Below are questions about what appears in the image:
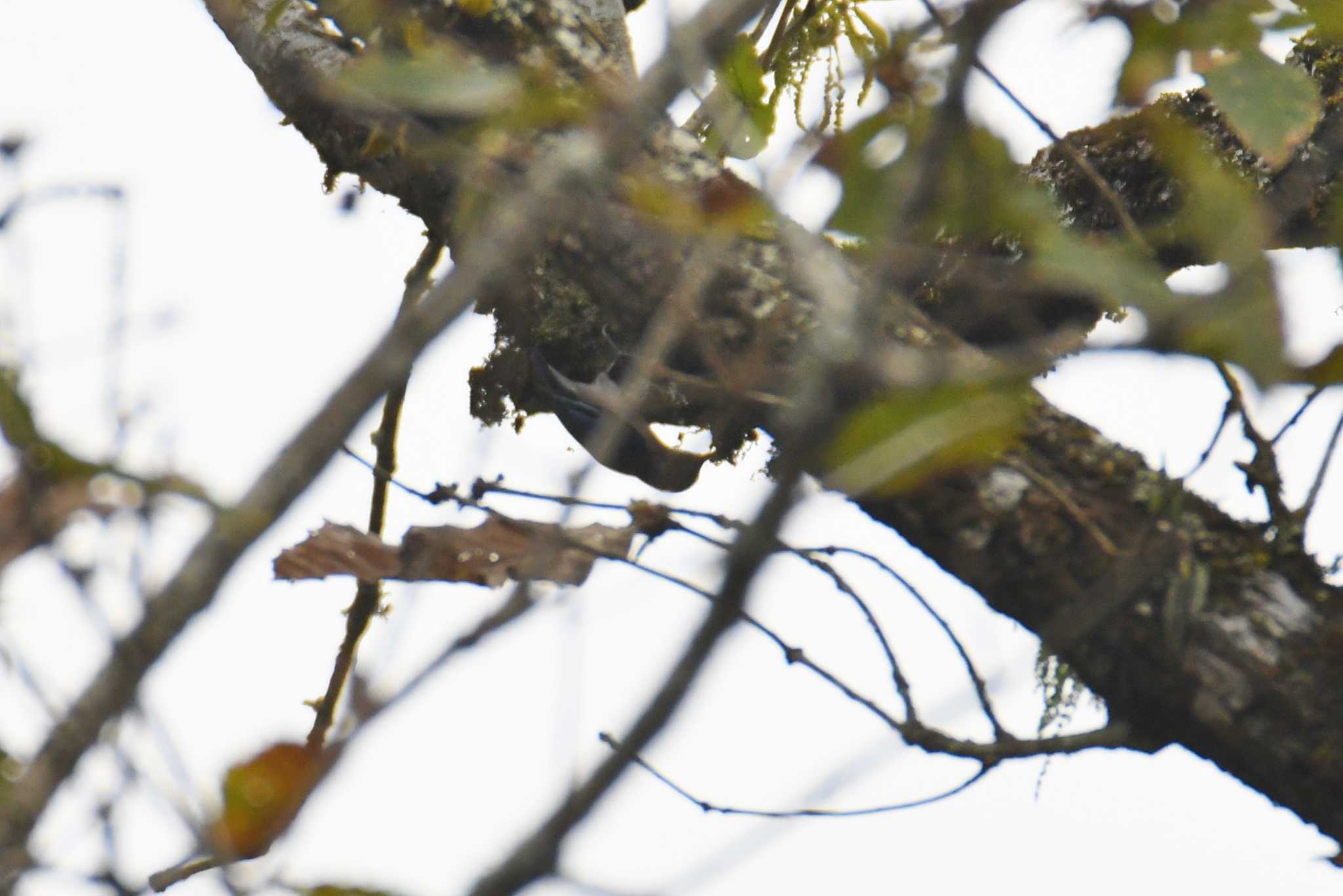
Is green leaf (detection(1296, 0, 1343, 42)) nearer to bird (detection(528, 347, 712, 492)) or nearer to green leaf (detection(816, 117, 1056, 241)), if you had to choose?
green leaf (detection(816, 117, 1056, 241))

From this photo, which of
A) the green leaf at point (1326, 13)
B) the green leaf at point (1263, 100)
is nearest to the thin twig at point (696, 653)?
the green leaf at point (1263, 100)

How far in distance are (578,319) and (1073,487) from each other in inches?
34.3

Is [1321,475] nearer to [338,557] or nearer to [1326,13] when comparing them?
[1326,13]

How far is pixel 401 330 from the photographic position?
66cm

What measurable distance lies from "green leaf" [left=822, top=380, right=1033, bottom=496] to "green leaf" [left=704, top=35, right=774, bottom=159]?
0.38 metres

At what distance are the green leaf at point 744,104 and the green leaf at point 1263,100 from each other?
332mm

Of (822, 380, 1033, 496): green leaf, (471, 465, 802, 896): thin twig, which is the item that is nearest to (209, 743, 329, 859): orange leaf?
(471, 465, 802, 896): thin twig

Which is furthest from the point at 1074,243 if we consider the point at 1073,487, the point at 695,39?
the point at 1073,487

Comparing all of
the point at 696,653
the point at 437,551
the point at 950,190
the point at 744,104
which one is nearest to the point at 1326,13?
the point at 950,190

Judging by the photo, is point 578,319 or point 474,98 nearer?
point 474,98

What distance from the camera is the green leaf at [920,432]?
0.66m

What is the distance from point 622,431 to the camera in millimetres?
1573

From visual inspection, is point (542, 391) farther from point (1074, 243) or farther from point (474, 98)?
point (1074, 243)

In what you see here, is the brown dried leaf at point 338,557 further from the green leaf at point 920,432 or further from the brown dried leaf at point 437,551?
the green leaf at point 920,432
